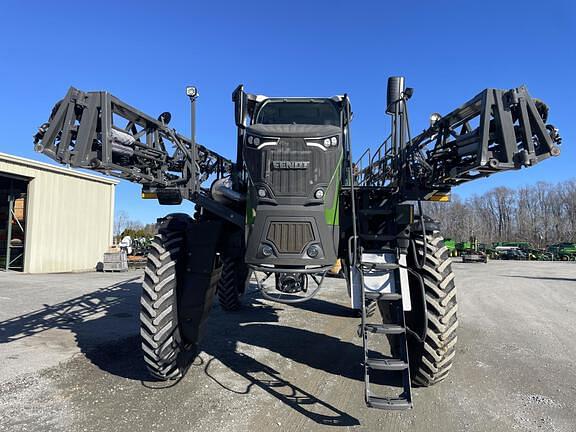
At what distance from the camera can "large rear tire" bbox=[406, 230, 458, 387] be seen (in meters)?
4.03

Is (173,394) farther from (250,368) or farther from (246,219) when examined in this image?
(246,219)

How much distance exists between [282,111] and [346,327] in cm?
421

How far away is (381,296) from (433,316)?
2.06 feet

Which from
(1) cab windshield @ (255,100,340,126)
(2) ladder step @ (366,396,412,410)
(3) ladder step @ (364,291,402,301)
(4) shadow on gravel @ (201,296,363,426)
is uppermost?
(1) cab windshield @ (255,100,340,126)

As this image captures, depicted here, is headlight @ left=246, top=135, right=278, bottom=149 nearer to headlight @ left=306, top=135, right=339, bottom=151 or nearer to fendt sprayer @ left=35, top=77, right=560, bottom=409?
fendt sprayer @ left=35, top=77, right=560, bottom=409

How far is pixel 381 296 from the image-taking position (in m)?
3.88

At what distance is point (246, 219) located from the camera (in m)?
4.16

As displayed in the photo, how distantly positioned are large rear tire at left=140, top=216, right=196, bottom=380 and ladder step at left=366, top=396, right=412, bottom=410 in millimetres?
2188

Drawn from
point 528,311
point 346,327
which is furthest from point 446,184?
point 528,311

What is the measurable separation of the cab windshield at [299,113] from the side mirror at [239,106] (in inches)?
11.0

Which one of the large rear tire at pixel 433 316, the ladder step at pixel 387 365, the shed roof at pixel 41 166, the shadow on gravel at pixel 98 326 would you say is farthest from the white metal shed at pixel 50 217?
the ladder step at pixel 387 365

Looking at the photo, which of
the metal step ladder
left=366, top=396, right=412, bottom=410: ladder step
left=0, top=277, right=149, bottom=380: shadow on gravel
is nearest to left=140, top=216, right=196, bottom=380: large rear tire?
left=0, top=277, right=149, bottom=380: shadow on gravel

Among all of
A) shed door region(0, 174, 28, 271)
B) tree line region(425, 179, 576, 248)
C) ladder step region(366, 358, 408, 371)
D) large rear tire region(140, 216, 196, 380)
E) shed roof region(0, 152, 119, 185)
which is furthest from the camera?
tree line region(425, 179, 576, 248)

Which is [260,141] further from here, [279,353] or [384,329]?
[279,353]
